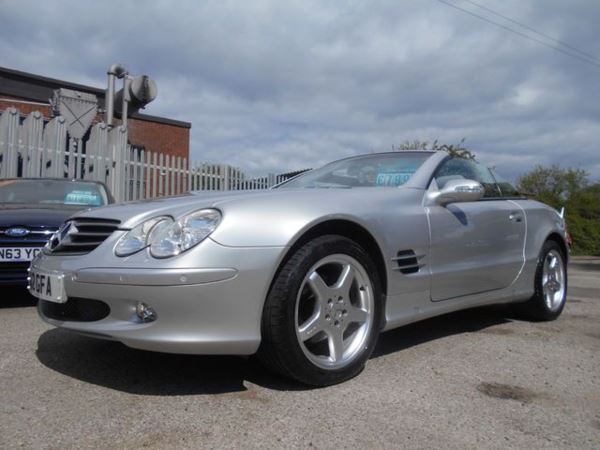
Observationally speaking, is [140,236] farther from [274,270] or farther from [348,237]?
[348,237]

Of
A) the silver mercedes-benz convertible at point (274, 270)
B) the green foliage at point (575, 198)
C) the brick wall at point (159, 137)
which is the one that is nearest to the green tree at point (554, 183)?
the green foliage at point (575, 198)

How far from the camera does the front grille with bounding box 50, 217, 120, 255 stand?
Result: 102 inches

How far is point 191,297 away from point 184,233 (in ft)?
0.96

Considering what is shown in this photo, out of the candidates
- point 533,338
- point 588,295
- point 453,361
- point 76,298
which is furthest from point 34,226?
point 588,295

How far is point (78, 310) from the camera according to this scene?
2.56 metres

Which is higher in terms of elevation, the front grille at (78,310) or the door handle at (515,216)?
the door handle at (515,216)

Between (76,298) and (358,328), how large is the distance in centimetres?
138

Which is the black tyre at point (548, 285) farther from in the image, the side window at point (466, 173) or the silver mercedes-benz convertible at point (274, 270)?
the silver mercedes-benz convertible at point (274, 270)

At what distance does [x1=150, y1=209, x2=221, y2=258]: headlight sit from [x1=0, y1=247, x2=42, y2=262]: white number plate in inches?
95.9

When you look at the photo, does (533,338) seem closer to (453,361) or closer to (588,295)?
(453,361)

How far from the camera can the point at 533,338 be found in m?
3.77

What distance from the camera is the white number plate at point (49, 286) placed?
2533mm

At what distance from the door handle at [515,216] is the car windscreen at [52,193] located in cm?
400

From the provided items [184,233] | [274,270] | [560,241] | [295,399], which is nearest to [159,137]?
[560,241]
